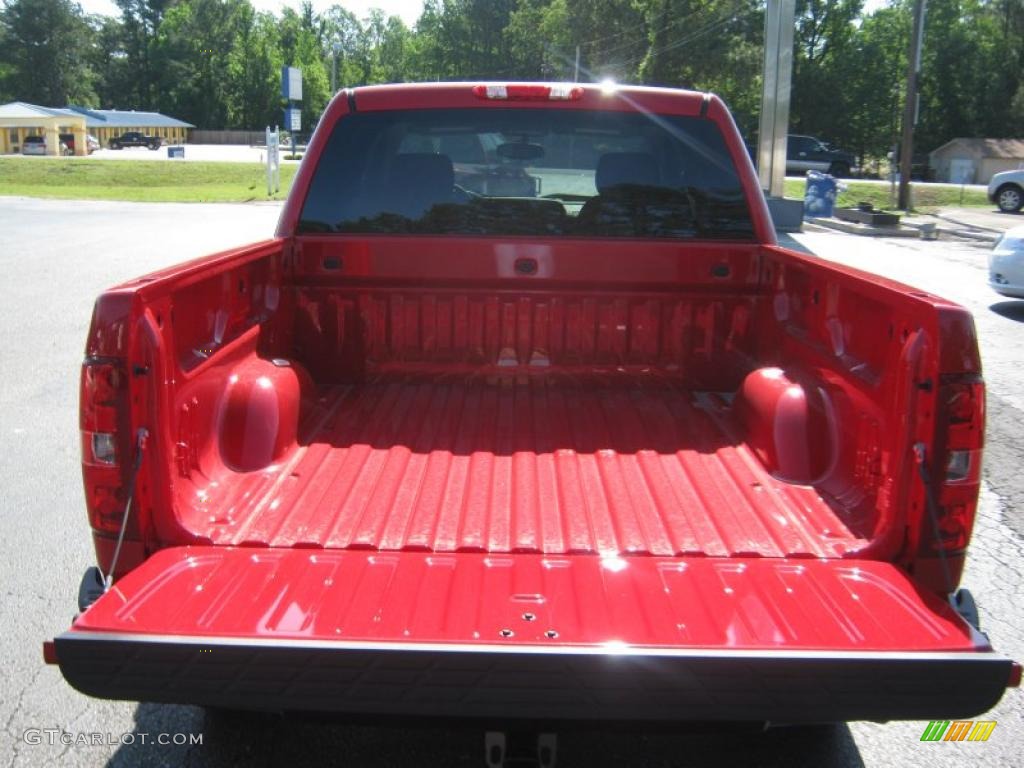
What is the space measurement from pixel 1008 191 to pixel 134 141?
7979cm

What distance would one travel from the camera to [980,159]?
50156mm

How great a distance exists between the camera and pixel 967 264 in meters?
17.1

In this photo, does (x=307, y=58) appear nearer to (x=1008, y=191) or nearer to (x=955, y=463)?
(x=1008, y=191)

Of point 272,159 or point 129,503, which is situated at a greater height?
point 272,159

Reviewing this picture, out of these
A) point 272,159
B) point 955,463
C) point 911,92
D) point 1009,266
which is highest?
point 911,92

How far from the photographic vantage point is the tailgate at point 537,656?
7.01ft

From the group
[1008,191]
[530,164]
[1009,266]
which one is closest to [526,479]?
[530,164]

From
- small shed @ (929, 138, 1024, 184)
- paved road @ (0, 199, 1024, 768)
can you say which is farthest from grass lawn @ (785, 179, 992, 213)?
paved road @ (0, 199, 1024, 768)

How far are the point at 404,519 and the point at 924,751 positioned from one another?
1932 mm

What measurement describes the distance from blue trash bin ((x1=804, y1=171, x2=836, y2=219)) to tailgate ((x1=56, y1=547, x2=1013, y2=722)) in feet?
81.1

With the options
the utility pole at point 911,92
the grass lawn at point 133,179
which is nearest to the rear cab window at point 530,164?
the utility pole at point 911,92

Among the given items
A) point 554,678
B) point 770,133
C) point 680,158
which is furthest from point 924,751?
point 770,133

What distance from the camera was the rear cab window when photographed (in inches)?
162

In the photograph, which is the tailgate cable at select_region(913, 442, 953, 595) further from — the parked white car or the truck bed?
the parked white car
